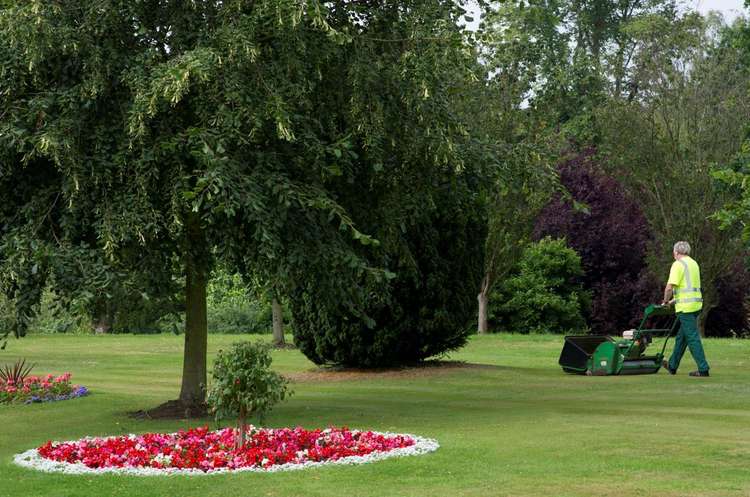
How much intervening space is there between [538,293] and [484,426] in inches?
944

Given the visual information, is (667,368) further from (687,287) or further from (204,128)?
(204,128)

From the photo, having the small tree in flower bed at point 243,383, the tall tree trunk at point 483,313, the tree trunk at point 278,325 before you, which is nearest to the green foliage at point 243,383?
the small tree in flower bed at point 243,383

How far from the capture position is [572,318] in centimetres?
3691

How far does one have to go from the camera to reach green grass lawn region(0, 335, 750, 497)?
9062 mm

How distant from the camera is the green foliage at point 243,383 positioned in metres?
10.4

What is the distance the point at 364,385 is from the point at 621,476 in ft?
31.2

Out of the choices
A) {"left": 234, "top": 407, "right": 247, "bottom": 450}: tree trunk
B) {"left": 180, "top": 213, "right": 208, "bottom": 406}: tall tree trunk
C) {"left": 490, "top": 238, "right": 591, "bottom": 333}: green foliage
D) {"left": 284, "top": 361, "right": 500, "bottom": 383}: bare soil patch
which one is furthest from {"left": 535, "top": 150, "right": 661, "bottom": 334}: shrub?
{"left": 234, "top": 407, "right": 247, "bottom": 450}: tree trunk

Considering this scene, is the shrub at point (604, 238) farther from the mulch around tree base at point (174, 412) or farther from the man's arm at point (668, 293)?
the mulch around tree base at point (174, 412)

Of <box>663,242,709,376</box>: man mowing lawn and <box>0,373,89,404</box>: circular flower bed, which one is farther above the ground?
<box>663,242,709,376</box>: man mowing lawn

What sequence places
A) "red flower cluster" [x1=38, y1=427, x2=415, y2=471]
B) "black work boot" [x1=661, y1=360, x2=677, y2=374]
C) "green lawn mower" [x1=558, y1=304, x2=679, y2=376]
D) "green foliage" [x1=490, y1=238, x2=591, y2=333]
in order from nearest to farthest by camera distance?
→ "red flower cluster" [x1=38, y1=427, x2=415, y2=471] < "black work boot" [x1=661, y1=360, x2=677, y2=374] < "green lawn mower" [x1=558, y1=304, x2=679, y2=376] < "green foliage" [x1=490, y1=238, x2=591, y2=333]

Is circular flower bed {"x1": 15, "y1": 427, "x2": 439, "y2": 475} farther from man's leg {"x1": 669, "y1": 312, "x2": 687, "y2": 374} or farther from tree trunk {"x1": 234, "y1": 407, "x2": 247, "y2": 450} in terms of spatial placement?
man's leg {"x1": 669, "y1": 312, "x2": 687, "y2": 374}

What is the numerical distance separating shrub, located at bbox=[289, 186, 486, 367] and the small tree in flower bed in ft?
27.4

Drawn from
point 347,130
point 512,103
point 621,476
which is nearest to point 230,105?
point 347,130

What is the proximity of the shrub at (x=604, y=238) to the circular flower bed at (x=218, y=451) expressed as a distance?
1081 inches
